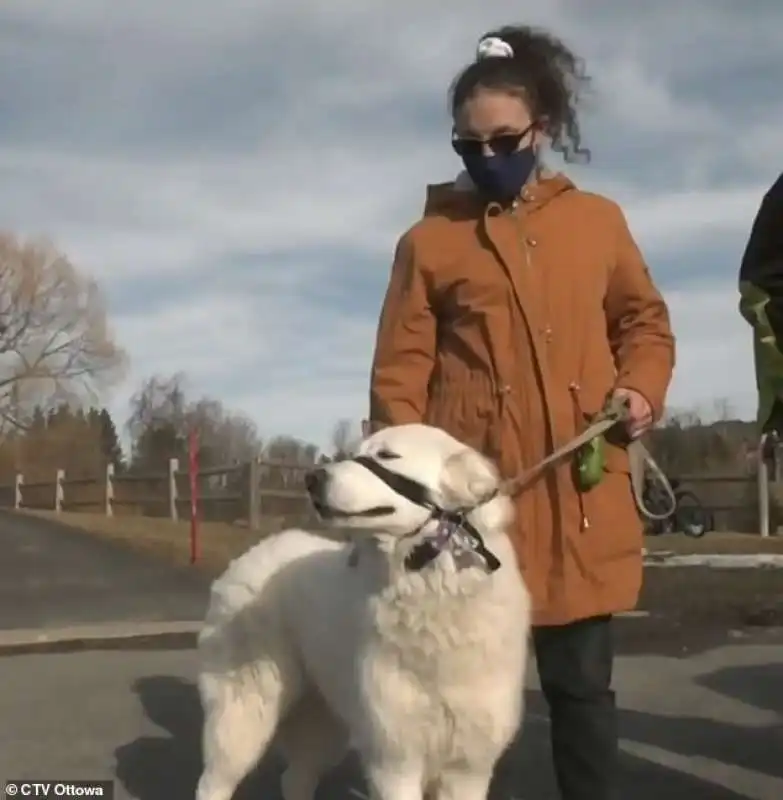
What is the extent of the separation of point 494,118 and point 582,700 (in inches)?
61.7

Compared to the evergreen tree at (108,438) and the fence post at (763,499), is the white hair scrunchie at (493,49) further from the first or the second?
the evergreen tree at (108,438)

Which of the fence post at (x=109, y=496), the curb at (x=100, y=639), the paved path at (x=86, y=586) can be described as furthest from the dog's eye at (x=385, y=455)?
the fence post at (x=109, y=496)

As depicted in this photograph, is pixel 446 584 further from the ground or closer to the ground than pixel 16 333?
closer to the ground

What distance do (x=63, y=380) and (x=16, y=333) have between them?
2.49m

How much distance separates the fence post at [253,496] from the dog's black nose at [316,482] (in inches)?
594

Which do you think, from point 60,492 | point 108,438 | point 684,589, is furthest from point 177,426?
point 684,589

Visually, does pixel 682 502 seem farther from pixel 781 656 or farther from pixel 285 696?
pixel 285 696

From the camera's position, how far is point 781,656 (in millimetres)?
7285

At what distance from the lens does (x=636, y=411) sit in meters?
3.19

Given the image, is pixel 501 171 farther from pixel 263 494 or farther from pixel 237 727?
pixel 263 494

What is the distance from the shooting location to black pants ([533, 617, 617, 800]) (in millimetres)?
3287

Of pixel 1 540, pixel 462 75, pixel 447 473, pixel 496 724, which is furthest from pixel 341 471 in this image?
pixel 1 540
